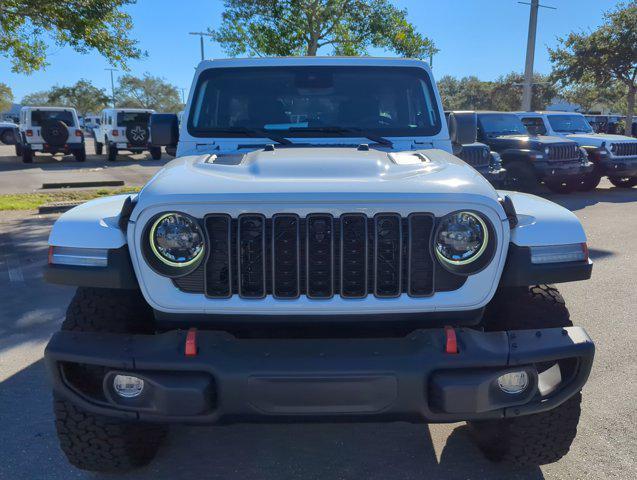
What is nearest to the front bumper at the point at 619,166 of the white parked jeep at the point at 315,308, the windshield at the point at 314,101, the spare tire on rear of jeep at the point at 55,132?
the windshield at the point at 314,101

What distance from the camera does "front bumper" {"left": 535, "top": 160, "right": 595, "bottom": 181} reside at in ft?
38.6

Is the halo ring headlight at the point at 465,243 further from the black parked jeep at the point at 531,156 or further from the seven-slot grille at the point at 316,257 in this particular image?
the black parked jeep at the point at 531,156

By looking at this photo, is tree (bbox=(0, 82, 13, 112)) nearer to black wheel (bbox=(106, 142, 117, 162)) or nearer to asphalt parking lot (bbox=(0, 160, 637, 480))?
black wheel (bbox=(106, 142, 117, 162))

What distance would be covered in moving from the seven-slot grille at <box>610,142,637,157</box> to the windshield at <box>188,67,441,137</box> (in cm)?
1092

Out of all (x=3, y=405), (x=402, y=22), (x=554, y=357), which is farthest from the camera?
(x=402, y=22)

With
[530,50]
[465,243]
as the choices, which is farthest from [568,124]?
[465,243]

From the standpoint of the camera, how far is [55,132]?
20.6 meters

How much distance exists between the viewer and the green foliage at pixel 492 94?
4335 cm

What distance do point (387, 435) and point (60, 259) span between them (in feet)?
6.03

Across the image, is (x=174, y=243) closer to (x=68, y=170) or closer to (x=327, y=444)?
(x=327, y=444)

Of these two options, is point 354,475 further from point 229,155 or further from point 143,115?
point 143,115

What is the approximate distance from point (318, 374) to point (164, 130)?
2403 millimetres

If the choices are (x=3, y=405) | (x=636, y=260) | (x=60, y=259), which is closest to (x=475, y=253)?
(x=60, y=259)

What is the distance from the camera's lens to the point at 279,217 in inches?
89.1
